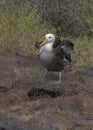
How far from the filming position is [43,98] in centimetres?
927

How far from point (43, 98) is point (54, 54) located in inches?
68.6

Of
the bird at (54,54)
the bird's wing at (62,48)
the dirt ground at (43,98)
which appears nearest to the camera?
the dirt ground at (43,98)

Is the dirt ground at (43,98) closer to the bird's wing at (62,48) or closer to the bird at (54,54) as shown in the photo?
the bird at (54,54)

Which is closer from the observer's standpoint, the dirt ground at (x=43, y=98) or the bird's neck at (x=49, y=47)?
the dirt ground at (x=43, y=98)

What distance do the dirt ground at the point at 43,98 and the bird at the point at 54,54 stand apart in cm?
31

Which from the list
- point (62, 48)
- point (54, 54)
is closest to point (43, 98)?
point (54, 54)

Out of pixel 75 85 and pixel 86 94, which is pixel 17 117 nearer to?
pixel 86 94

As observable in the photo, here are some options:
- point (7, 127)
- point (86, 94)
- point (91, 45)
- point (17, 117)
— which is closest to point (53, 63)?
point (86, 94)

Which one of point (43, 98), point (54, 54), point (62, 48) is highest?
point (62, 48)

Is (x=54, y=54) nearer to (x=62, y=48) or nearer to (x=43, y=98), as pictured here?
(x=62, y=48)

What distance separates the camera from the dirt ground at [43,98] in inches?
305

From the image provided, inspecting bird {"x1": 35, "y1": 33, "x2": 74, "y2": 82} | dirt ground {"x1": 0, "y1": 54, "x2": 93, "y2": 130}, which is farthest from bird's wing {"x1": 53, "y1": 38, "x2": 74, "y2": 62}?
dirt ground {"x1": 0, "y1": 54, "x2": 93, "y2": 130}

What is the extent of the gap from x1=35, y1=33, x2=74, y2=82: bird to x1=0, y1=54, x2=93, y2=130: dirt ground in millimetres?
311

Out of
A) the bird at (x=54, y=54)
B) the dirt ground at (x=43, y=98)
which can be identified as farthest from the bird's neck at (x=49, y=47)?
the dirt ground at (x=43, y=98)
